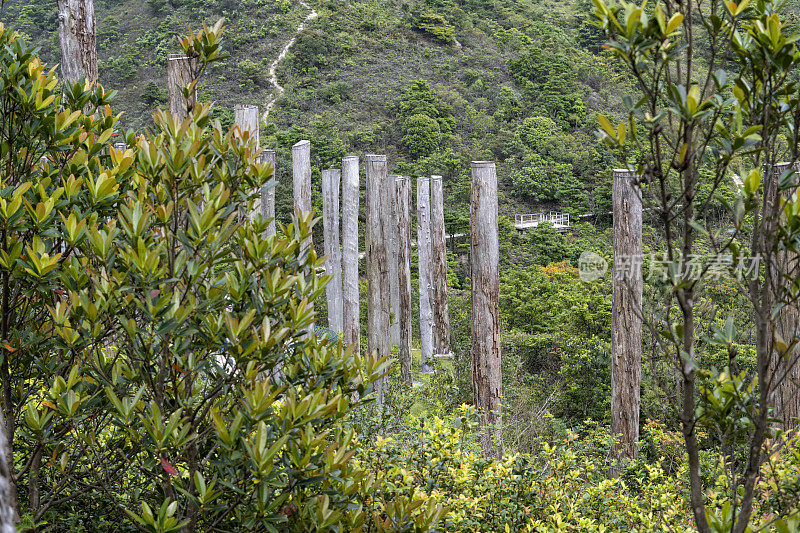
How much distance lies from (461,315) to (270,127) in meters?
9.95

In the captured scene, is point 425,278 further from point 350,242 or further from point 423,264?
point 350,242

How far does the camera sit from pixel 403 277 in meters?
9.34

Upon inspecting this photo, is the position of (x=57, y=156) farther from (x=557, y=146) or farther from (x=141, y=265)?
(x=557, y=146)

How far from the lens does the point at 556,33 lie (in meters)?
26.8

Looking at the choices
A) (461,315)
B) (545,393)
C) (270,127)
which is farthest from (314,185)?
(545,393)

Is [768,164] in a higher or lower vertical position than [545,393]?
higher

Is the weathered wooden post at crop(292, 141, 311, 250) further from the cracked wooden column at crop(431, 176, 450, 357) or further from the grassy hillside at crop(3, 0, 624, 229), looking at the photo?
the grassy hillside at crop(3, 0, 624, 229)

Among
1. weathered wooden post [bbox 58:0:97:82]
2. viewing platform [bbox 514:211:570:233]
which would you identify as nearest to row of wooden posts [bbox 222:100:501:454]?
weathered wooden post [bbox 58:0:97:82]

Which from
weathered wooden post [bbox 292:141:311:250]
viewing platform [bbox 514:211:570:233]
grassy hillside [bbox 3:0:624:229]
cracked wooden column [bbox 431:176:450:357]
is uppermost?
grassy hillside [bbox 3:0:624:229]

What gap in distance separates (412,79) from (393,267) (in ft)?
57.4

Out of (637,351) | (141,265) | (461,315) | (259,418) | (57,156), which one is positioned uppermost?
(57,156)

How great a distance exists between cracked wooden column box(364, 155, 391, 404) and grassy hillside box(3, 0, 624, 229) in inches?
371

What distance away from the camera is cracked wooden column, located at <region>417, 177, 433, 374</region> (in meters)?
9.85

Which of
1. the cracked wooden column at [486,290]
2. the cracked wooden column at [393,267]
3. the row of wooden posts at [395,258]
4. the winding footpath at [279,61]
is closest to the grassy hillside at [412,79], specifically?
the winding footpath at [279,61]
